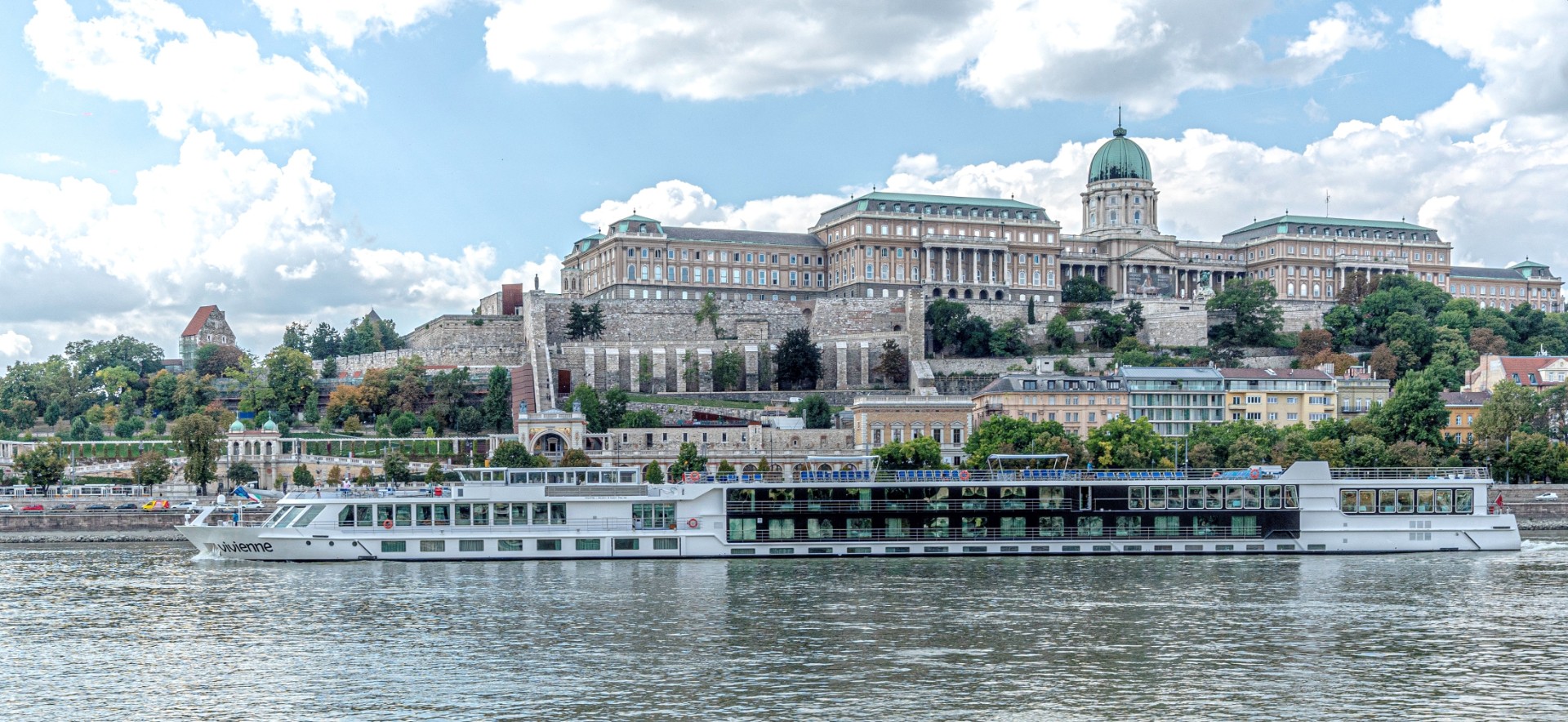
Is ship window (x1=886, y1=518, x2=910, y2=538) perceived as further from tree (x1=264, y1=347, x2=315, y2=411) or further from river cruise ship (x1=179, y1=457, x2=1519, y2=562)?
tree (x1=264, y1=347, x2=315, y2=411)

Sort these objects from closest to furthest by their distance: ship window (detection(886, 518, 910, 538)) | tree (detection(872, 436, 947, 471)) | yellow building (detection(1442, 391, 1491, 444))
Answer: ship window (detection(886, 518, 910, 538)) < tree (detection(872, 436, 947, 471)) < yellow building (detection(1442, 391, 1491, 444))

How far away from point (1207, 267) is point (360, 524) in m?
104

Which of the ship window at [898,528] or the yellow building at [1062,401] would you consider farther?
the yellow building at [1062,401]

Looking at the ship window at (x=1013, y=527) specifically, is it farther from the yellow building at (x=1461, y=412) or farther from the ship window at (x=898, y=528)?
the yellow building at (x=1461, y=412)

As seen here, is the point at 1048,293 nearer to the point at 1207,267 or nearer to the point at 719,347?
the point at 1207,267

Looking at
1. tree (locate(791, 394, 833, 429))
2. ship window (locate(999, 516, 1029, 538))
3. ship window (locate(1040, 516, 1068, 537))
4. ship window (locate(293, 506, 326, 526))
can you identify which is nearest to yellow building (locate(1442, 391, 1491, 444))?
tree (locate(791, 394, 833, 429))

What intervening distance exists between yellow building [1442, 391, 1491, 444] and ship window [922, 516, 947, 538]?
143ft

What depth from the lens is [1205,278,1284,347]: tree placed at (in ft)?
371

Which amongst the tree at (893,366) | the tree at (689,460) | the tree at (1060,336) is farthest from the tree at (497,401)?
the tree at (1060,336)

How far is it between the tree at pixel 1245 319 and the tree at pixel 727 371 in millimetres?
33417

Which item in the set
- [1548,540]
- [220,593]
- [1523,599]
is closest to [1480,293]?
[1548,540]

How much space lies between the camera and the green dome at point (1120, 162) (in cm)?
14312

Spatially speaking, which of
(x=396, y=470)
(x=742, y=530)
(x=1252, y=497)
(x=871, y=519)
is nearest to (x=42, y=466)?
(x=396, y=470)

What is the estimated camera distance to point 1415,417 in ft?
257
